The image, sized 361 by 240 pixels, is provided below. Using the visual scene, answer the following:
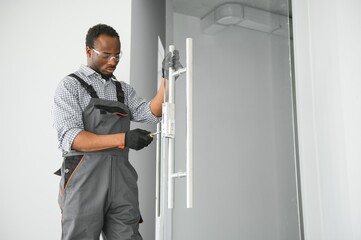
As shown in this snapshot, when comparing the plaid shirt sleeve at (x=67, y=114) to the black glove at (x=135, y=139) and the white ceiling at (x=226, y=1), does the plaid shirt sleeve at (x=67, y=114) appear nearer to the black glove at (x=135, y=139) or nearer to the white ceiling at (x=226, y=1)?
the black glove at (x=135, y=139)

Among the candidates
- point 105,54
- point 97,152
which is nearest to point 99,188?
point 97,152

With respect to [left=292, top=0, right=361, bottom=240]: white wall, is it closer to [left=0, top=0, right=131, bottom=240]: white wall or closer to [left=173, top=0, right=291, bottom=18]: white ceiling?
[left=173, top=0, right=291, bottom=18]: white ceiling

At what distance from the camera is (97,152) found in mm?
1944

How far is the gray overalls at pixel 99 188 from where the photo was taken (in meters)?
1.89

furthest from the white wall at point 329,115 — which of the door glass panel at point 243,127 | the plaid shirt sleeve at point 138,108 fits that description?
the plaid shirt sleeve at point 138,108

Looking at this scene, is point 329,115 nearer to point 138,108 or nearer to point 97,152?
point 138,108

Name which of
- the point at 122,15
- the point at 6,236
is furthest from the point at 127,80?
the point at 6,236

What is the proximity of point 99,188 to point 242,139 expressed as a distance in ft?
2.34

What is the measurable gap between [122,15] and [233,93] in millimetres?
817

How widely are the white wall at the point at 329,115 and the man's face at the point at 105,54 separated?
918 mm

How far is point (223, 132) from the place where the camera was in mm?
2223

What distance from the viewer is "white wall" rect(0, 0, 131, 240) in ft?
8.27

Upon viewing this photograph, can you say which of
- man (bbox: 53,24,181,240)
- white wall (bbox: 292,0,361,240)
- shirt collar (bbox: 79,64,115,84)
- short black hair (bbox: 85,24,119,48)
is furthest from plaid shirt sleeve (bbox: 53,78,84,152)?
white wall (bbox: 292,0,361,240)

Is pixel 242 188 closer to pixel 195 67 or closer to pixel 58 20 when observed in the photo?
pixel 195 67
